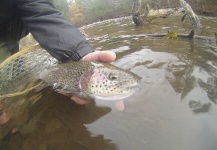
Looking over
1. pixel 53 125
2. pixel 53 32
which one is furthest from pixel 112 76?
pixel 53 32

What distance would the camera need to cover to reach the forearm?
6.27ft

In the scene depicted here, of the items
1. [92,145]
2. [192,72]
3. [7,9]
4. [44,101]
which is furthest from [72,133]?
[7,9]

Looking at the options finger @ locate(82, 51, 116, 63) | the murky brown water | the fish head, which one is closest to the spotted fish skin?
the fish head

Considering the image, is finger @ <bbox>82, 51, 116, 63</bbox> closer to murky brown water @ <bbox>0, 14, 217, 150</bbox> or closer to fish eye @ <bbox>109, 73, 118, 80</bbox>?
fish eye @ <bbox>109, 73, 118, 80</bbox>

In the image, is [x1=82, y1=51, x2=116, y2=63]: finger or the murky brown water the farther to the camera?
[x1=82, y1=51, x2=116, y2=63]: finger

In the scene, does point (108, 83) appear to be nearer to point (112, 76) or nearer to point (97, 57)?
point (112, 76)

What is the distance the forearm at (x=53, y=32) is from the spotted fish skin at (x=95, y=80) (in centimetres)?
13

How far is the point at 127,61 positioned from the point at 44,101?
121 cm

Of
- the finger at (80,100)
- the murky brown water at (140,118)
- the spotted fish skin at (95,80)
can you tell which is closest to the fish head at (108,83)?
the spotted fish skin at (95,80)

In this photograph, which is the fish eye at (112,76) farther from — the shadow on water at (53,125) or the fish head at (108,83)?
the shadow on water at (53,125)

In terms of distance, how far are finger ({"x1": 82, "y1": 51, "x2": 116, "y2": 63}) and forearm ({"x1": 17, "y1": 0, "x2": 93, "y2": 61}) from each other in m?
0.06

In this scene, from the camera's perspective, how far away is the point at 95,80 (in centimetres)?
160

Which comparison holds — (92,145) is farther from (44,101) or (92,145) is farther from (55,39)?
(55,39)

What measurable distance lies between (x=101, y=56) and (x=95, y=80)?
0.95 ft
